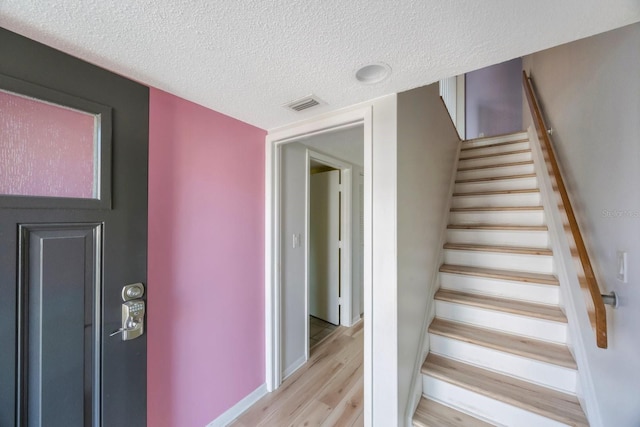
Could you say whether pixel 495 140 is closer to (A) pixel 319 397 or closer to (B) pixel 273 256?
(B) pixel 273 256

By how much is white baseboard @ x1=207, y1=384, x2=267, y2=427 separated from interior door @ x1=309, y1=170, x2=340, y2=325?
1.42 meters

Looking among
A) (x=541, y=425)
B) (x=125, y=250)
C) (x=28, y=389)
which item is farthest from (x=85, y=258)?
(x=541, y=425)

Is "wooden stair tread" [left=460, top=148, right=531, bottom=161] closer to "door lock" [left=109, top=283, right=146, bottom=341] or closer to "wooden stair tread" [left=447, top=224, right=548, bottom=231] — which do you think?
"wooden stair tread" [left=447, top=224, right=548, bottom=231]

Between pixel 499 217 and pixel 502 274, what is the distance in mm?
617

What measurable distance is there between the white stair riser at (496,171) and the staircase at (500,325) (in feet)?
0.10

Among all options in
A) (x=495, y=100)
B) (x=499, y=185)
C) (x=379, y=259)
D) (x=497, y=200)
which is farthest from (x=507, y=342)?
(x=495, y=100)

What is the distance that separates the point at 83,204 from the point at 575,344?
98.5 inches

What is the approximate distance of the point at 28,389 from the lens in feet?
2.67

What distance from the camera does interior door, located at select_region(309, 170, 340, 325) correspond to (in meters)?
3.11

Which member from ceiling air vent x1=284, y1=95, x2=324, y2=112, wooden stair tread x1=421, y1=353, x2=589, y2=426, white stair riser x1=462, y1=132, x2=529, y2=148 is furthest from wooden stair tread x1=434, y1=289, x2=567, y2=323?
white stair riser x1=462, y1=132, x2=529, y2=148

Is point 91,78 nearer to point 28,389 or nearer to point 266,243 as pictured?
point 28,389

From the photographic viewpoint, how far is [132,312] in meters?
1.05

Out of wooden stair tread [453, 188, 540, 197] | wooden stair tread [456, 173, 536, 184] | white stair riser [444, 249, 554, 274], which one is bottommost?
white stair riser [444, 249, 554, 274]

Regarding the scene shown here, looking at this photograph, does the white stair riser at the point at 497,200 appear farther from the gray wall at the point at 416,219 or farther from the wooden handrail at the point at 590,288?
the wooden handrail at the point at 590,288
